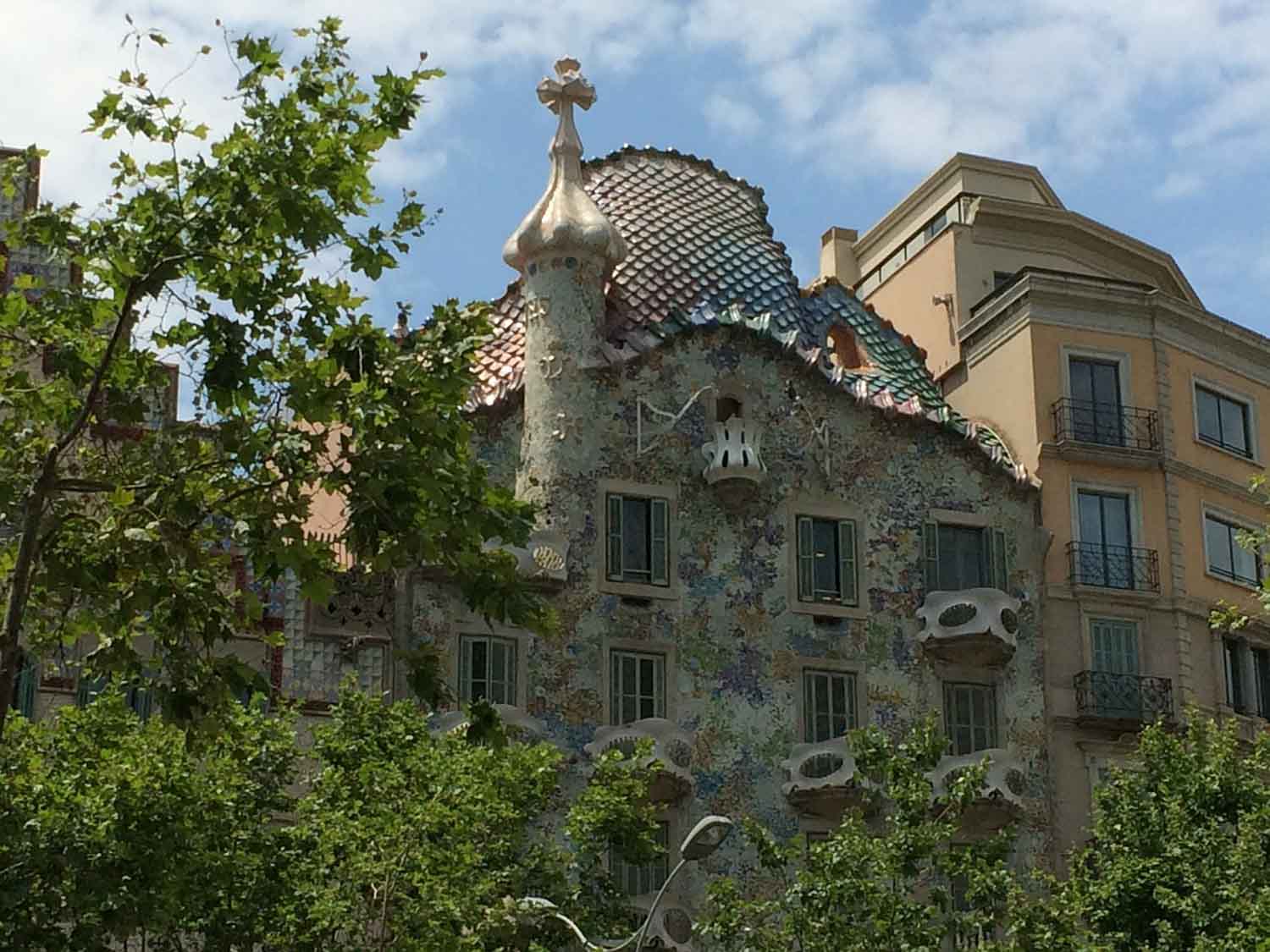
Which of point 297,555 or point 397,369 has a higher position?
point 397,369

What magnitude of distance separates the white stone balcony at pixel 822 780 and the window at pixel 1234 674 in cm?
641

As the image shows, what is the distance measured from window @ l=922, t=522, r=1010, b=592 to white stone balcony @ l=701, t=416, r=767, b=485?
277 cm

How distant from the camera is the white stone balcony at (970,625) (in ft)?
115

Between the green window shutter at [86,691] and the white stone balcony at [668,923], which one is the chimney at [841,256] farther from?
the green window shutter at [86,691]

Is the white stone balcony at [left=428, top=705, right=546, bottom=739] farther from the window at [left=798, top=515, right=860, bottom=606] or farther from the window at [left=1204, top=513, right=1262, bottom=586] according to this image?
the window at [left=1204, top=513, right=1262, bottom=586]

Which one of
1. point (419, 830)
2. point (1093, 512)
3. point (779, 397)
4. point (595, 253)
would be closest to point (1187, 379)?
point (1093, 512)

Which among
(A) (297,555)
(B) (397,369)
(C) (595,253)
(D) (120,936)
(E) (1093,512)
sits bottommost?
(D) (120,936)

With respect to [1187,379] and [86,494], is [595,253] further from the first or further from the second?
[86,494]

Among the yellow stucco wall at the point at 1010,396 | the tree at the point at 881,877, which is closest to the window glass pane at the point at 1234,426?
the yellow stucco wall at the point at 1010,396

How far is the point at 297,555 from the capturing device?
1891cm

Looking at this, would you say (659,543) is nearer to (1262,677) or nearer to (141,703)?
(141,703)

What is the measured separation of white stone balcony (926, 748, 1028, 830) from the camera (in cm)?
3438

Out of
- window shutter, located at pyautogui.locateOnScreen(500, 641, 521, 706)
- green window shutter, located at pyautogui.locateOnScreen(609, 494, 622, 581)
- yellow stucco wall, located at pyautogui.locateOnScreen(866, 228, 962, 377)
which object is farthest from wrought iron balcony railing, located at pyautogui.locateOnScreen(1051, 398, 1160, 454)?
window shutter, located at pyautogui.locateOnScreen(500, 641, 521, 706)

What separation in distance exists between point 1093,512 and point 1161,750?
5773 millimetres
